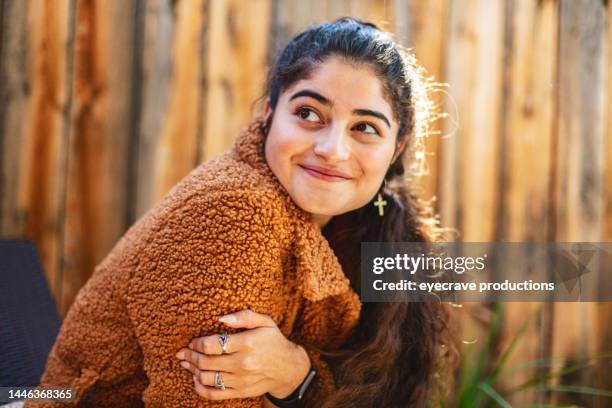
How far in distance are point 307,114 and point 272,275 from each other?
0.29m

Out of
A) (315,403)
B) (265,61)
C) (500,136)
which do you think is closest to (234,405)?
(315,403)

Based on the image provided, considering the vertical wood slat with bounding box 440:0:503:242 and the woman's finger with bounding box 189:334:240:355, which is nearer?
the woman's finger with bounding box 189:334:240:355

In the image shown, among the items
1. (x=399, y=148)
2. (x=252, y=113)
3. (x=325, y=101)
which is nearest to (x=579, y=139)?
(x=399, y=148)

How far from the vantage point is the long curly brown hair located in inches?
43.0

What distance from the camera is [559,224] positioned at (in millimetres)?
1812

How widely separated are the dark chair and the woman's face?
683mm

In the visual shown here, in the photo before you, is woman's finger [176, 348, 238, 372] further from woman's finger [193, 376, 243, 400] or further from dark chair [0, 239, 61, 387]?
dark chair [0, 239, 61, 387]

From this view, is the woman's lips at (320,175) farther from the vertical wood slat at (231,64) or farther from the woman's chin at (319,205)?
the vertical wood slat at (231,64)

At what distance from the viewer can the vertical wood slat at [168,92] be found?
1650mm

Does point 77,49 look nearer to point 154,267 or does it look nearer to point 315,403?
point 154,267

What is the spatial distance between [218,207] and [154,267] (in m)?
0.15

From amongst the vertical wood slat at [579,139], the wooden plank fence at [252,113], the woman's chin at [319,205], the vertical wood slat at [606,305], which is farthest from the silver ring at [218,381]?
the vertical wood slat at [606,305]

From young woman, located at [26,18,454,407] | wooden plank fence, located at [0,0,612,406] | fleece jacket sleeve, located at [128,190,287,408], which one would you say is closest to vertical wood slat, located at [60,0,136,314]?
wooden plank fence, located at [0,0,612,406]
